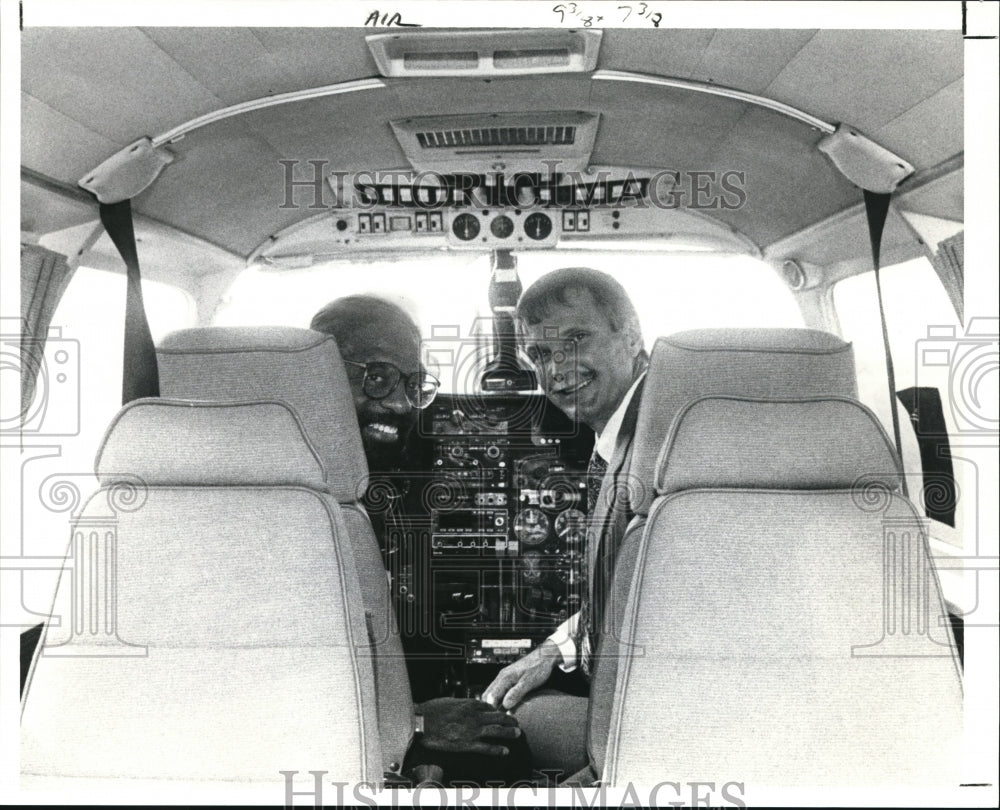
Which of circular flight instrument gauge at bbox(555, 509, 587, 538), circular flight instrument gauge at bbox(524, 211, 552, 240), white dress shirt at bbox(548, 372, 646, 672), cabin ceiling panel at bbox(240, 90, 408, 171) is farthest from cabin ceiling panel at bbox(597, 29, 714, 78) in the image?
circular flight instrument gauge at bbox(555, 509, 587, 538)

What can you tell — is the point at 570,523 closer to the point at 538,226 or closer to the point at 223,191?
the point at 538,226

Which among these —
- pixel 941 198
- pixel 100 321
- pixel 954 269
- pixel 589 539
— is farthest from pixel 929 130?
pixel 100 321

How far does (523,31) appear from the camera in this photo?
1.46m

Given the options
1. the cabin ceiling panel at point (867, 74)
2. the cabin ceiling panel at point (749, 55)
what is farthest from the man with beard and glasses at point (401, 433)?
the cabin ceiling panel at point (867, 74)

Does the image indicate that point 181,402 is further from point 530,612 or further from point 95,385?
point 530,612

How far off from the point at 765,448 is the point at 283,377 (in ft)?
2.72

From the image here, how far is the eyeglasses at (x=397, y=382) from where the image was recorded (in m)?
1.53

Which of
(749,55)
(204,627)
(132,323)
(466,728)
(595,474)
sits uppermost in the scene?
(749,55)

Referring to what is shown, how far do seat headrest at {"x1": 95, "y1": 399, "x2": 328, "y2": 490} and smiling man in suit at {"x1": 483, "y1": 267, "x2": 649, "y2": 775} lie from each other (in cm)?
44

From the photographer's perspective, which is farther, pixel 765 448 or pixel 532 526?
pixel 532 526

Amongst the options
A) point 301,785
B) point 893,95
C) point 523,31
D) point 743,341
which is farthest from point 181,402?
point 893,95

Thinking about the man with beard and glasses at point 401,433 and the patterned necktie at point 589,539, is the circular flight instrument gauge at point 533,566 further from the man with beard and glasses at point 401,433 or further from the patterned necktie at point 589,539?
the man with beard and glasses at point 401,433

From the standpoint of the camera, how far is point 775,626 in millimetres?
1458

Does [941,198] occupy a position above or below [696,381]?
above
